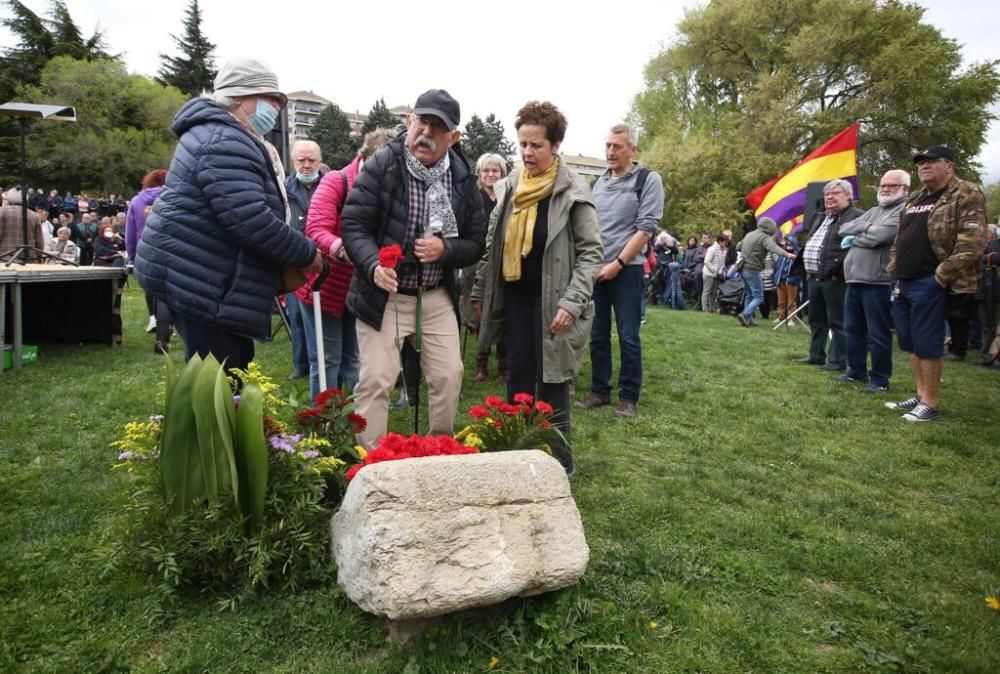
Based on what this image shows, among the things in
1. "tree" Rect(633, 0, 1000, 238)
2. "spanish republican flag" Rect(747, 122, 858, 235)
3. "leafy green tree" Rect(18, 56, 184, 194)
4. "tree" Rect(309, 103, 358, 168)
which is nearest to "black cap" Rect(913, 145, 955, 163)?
"spanish republican flag" Rect(747, 122, 858, 235)

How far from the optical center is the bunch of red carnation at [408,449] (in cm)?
239

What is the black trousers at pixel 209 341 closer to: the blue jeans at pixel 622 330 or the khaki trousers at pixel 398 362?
the khaki trousers at pixel 398 362

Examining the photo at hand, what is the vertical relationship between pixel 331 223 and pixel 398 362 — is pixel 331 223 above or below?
above

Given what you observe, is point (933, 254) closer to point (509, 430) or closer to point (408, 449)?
point (509, 430)

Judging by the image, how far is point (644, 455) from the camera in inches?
172

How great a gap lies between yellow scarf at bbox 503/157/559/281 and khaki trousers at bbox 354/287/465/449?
0.43 metres

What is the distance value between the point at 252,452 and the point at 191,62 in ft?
189

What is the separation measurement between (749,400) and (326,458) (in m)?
4.72

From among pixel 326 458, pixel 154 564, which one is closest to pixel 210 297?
pixel 326 458

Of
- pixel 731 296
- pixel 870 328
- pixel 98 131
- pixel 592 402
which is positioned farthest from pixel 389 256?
pixel 98 131

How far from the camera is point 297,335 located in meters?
5.77

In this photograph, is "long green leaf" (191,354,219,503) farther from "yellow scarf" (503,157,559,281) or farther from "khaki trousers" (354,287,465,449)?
"yellow scarf" (503,157,559,281)

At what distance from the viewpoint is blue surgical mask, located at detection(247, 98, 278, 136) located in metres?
3.00

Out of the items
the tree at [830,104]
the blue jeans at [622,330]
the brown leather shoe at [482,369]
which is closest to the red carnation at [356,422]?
the blue jeans at [622,330]
